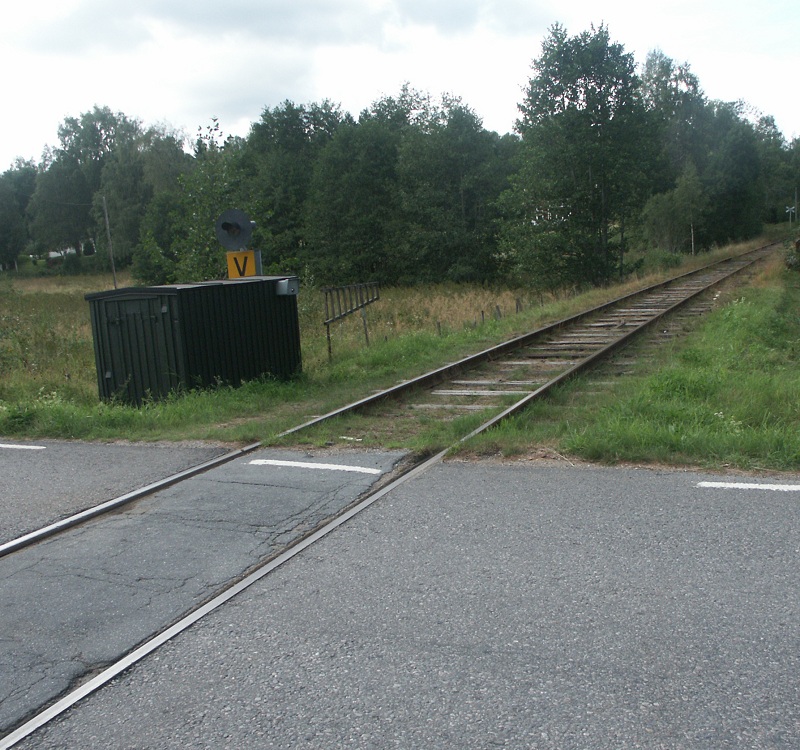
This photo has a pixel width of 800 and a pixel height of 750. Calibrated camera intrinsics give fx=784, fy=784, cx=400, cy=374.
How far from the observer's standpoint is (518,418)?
786 cm

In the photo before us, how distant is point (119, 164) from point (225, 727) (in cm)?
7851

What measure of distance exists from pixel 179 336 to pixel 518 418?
14.1 ft

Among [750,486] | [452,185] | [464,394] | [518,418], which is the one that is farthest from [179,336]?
[452,185]

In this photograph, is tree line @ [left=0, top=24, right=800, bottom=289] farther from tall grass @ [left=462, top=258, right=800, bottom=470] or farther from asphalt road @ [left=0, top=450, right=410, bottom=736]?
asphalt road @ [left=0, top=450, right=410, bottom=736]

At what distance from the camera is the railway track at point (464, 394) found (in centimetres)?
367

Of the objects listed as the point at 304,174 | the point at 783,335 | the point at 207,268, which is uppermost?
the point at 304,174

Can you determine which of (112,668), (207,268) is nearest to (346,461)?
(112,668)

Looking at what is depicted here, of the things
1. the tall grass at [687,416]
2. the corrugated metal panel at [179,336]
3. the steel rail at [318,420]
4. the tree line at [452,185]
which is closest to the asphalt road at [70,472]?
the steel rail at [318,420]

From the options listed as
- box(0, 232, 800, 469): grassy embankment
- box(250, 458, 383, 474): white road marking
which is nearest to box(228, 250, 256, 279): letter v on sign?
box(0, 232, 800, 469): grassy embankment

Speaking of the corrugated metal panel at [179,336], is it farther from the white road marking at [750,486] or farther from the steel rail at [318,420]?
the white road marking at [750,486]

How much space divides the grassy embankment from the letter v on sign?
1887 millimetres

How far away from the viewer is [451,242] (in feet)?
145

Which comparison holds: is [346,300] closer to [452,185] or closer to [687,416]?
[687,416]

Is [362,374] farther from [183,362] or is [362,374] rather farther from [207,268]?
[207,268]
